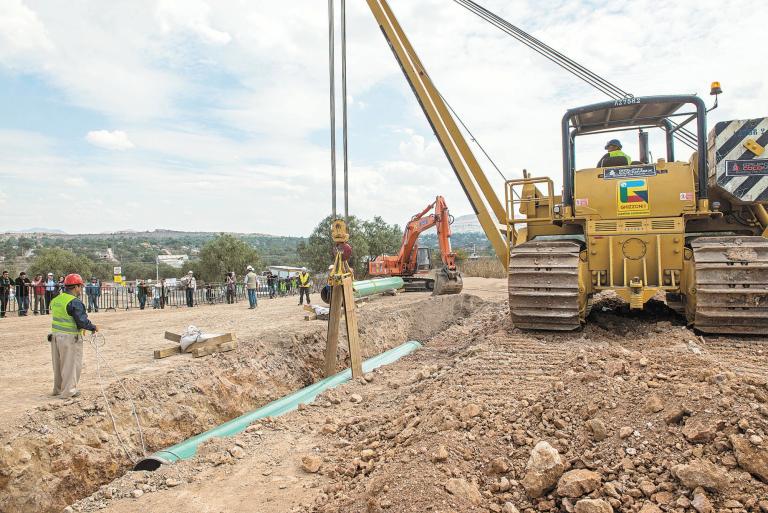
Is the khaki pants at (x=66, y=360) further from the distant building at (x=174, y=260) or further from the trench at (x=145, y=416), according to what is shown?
the distant building at (x=174, y=260)

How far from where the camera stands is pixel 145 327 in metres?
14.0

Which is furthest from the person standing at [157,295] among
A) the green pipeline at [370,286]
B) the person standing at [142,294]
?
the green pipeline at [370,286]

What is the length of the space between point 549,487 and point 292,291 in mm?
28123

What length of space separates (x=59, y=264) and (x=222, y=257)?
1562cm

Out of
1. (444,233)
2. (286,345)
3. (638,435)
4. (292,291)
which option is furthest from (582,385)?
(292,291)

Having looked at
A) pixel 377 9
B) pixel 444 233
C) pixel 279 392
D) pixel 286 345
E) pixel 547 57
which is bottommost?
pixel 279 392

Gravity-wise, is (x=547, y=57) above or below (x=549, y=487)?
above

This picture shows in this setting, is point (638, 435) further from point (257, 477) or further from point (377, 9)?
point (377, 9)

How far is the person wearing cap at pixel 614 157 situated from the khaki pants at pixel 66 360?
773 centimetres

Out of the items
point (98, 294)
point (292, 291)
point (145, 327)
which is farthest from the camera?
point (292, 291)

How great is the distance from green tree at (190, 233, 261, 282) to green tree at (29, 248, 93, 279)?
1168 centimetres

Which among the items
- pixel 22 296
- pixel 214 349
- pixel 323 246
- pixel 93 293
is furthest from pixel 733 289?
pixel 323 246

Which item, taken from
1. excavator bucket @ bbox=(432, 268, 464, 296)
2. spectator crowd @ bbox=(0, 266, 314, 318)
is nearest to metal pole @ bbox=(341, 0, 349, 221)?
excavator bucket @ bbox=(432, 268, 464, 296)

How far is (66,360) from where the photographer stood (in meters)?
7.13
